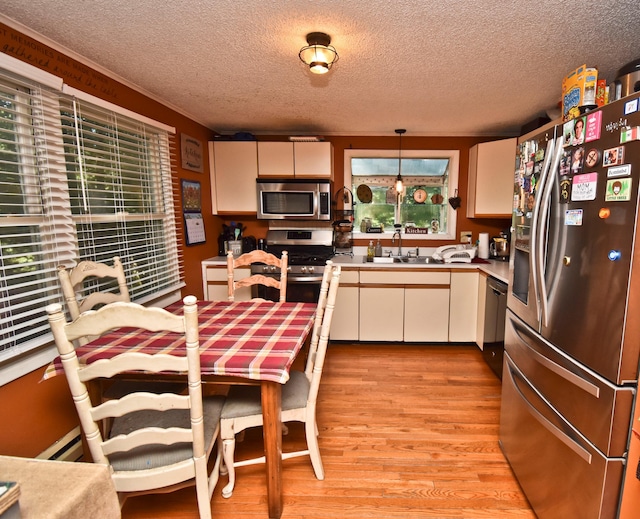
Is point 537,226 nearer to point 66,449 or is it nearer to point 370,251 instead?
point 370,251

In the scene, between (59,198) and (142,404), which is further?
(59,198)

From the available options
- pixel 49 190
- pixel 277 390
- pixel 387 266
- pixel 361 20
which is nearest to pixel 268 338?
pixel 277 390

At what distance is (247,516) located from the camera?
152cm

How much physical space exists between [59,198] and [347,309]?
95.2 inches

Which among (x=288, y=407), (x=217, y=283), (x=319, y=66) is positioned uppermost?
(x=319, y=66)

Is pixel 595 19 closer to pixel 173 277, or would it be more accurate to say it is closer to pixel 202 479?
pixel 202 479

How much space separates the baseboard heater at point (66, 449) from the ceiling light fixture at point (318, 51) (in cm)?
235

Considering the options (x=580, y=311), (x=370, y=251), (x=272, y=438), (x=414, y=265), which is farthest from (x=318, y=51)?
(x=370, y=251)

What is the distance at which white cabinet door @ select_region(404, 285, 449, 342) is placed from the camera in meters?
3.24

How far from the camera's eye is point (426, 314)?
3.27 metres

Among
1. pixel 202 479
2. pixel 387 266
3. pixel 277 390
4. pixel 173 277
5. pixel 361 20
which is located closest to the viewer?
pixel 202 479

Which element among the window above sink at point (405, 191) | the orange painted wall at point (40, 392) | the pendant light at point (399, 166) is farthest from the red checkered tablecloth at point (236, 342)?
the window above sink at point (405, 191)

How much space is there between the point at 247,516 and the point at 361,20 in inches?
91.7

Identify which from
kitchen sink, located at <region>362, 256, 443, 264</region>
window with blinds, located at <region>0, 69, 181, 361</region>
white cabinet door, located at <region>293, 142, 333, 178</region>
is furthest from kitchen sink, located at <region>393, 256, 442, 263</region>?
window with blinds, located at <region>0, 69, 181, 361</region>
